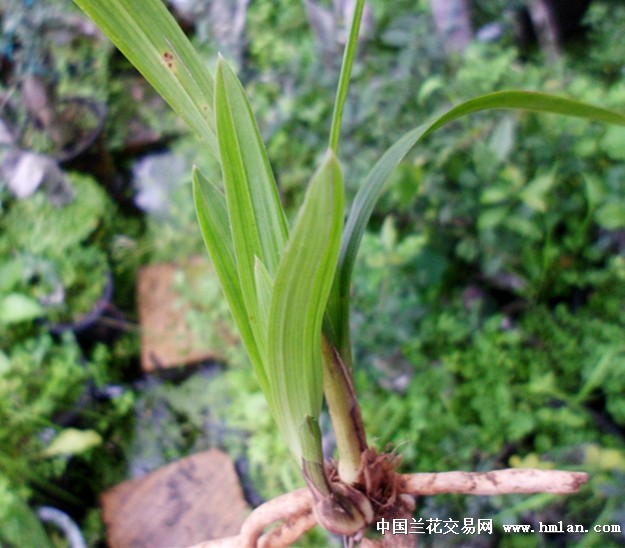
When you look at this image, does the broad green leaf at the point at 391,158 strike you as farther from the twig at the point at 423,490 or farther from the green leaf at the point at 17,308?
the green leaf at the point at 17,308

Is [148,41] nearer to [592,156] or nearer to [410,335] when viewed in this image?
[410,335]

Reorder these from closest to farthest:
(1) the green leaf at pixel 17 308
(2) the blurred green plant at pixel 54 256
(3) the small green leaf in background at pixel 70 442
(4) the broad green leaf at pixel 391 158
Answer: (4) the broad green leaf at pixel 391 158 < (3) the small green leaf in background at pixel 70 442 < (1) the green leaf at pixel 17 308 < (2) the blurred green plant at pixel 54 256

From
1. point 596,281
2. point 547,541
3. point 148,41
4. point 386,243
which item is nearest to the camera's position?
point 148,41

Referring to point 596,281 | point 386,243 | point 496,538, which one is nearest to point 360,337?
point 386,243

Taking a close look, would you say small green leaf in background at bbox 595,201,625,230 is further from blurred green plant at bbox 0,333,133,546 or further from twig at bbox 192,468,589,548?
blurred green plant at bbox 0,333,133,546

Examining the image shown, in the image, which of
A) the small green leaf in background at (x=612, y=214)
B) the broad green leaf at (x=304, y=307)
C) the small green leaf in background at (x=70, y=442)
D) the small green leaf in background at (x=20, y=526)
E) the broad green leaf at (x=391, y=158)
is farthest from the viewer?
the small green leaf in background at (x=70, y=442)

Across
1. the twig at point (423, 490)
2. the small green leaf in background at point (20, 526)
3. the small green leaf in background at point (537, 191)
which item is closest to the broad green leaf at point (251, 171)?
the twig at point (423, 490)

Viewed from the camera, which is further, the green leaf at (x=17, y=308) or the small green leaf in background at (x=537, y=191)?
the green leaf at (x=17, y=308)
